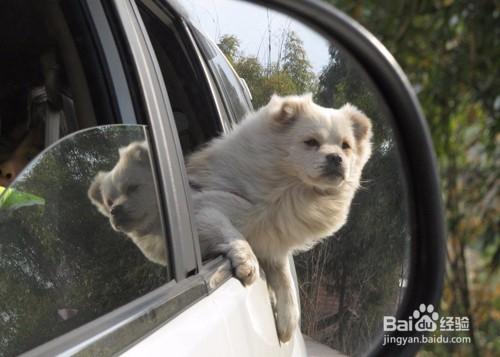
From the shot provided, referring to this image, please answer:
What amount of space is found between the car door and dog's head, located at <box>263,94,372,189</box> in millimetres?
205

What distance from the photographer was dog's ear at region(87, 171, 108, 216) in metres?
1.64

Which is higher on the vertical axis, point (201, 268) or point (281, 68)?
point (281, 68)

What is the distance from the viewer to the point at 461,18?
6805mm

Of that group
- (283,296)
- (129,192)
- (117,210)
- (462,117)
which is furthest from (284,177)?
(462,117)

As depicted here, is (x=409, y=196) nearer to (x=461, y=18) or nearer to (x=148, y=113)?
(x=148, y=113)

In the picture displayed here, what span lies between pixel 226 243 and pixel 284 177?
0.62m

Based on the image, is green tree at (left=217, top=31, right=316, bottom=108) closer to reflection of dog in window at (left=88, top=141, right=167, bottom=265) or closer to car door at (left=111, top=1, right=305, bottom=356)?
car door at (left=111, top=1, right=305, bottom=356)

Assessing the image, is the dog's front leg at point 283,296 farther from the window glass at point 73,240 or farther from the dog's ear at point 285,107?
the window glass at point 73,240

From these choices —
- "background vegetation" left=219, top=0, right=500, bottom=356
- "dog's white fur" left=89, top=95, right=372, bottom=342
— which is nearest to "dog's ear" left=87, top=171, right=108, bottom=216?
"dog's white fur" left=89, top=95, right=372, bottom=342

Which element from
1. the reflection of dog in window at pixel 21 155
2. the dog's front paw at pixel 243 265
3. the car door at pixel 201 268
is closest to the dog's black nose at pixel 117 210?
the car door at pixel 201 268

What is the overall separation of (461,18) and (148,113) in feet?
16.8

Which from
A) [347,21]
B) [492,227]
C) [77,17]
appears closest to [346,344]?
[347,21]

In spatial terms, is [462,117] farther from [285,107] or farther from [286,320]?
[286,320]

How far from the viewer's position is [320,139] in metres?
3.17
